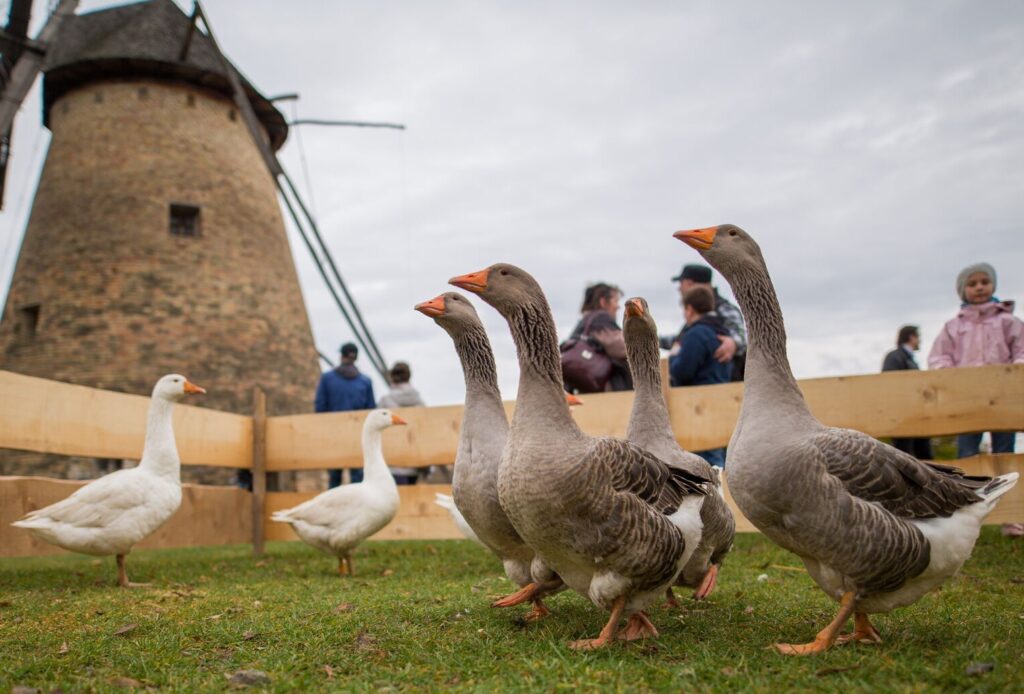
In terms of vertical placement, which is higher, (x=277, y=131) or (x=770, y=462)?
(x=277, y=131)

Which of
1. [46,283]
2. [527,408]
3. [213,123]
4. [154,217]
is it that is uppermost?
[213,123]

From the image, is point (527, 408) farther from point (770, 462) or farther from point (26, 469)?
point (26, 469)

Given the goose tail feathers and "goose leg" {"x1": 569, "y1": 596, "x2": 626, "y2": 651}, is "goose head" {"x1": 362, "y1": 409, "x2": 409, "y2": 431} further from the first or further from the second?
the goose tail feathers

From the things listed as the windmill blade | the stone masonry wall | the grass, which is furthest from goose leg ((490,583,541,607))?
the windmill blade

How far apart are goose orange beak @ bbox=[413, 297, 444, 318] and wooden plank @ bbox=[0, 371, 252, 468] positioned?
3.79 meters

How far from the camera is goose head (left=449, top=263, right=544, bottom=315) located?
Result: 12.7 feet

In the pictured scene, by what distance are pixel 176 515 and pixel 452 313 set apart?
4909mm

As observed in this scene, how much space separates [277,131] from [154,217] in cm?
565

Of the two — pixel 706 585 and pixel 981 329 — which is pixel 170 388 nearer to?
pixel 706 585

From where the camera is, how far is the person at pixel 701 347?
23.3 ft

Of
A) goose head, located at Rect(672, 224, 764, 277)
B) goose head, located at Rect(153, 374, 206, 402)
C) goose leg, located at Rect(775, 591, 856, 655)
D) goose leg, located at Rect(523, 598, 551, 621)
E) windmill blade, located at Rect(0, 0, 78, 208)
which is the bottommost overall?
goose leg, located at Rect(523, 598, 551, 621)

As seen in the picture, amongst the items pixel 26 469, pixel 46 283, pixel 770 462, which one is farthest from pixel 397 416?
pixel 46 283

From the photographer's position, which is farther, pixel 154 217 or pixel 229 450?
pixel 154 217

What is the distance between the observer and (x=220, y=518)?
860cm
